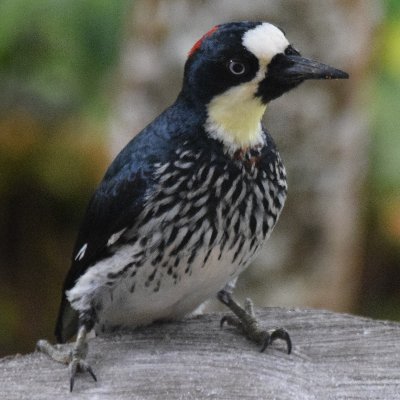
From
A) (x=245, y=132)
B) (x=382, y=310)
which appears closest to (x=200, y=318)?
(x=245, y=132)

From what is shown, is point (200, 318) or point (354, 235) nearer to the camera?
point (200, 318)

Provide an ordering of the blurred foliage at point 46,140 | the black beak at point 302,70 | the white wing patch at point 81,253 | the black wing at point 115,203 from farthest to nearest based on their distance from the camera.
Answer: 1. the blurred foliage at point 46,140
2. the white wing patch at point 81,253
3. the black wing at point 115,203
4. the black beak at point 302,70

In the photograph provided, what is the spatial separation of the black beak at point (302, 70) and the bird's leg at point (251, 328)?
78cm

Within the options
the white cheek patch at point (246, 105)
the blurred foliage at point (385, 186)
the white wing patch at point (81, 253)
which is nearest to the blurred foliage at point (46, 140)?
the blurred foliage at point (385, 186)

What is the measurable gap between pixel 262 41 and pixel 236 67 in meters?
0.13

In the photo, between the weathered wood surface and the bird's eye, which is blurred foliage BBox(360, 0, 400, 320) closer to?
the weathered wood surface

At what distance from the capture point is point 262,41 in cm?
317

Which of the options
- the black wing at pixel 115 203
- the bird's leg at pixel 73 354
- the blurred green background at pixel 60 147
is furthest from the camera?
the blurred green background at pixel 60 147

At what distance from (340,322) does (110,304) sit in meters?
0.77

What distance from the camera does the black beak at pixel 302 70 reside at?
3.16 metres

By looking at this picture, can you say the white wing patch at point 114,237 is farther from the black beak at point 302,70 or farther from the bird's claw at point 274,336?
the black beak at point 302,70

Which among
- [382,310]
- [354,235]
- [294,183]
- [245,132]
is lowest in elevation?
[382,310]

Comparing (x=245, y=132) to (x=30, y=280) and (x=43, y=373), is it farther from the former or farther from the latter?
(x=30, y=280)

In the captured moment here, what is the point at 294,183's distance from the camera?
5.02m
